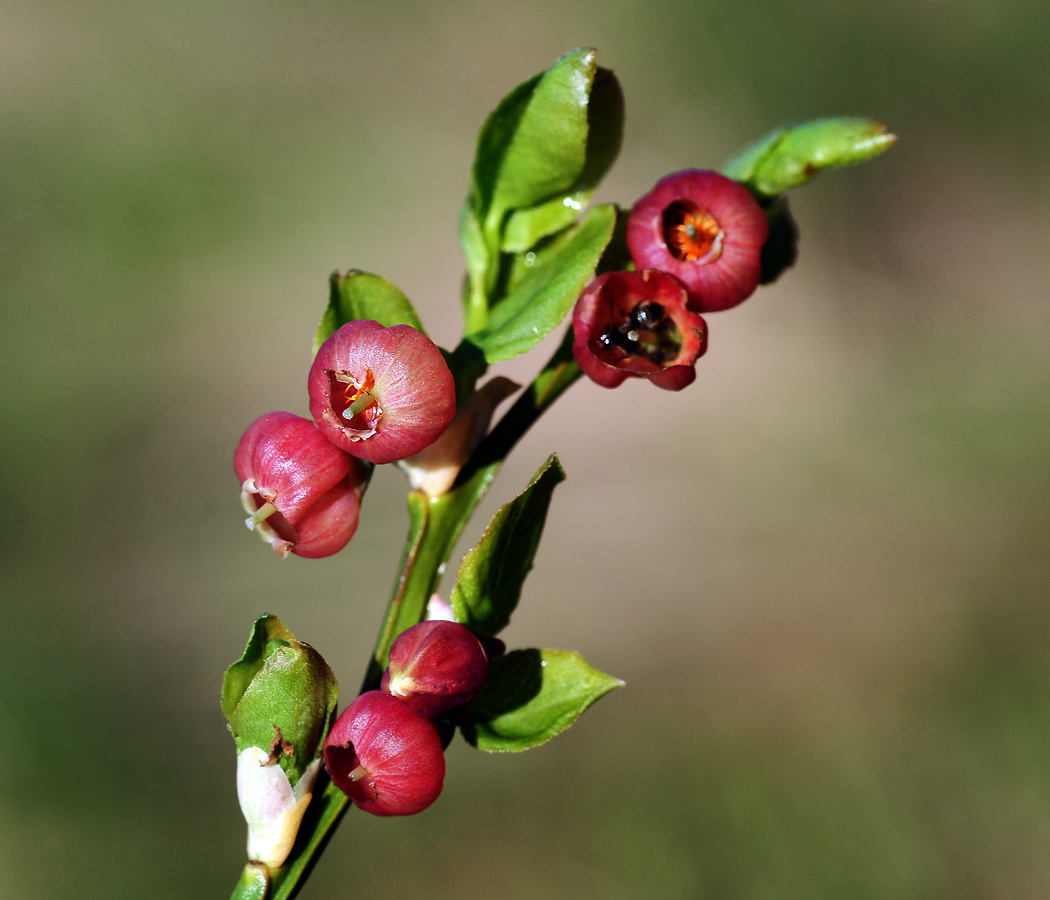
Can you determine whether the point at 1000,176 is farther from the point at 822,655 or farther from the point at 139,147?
the point at 139,147

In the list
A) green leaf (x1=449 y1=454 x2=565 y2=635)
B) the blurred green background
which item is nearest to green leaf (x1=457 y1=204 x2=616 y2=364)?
green leaf (x1=449 y1=454 x2=565 y2=635)

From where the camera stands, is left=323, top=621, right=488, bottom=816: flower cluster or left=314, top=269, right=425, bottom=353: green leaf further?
left=314, top=269, right=425, bottom=353: green leaf

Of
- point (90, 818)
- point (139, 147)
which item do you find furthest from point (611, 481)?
point (139, 147)

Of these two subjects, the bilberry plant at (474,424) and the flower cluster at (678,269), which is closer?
the bilberry plant at (474,424)

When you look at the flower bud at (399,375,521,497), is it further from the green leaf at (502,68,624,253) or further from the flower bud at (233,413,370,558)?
the green leaf at (502,68,624,253)

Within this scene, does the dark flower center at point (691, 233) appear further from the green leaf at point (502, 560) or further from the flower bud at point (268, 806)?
the flower bud at point (268, 806)

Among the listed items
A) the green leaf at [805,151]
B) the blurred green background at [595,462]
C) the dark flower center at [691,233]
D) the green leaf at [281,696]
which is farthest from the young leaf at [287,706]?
the blurred green background at [595,462]
